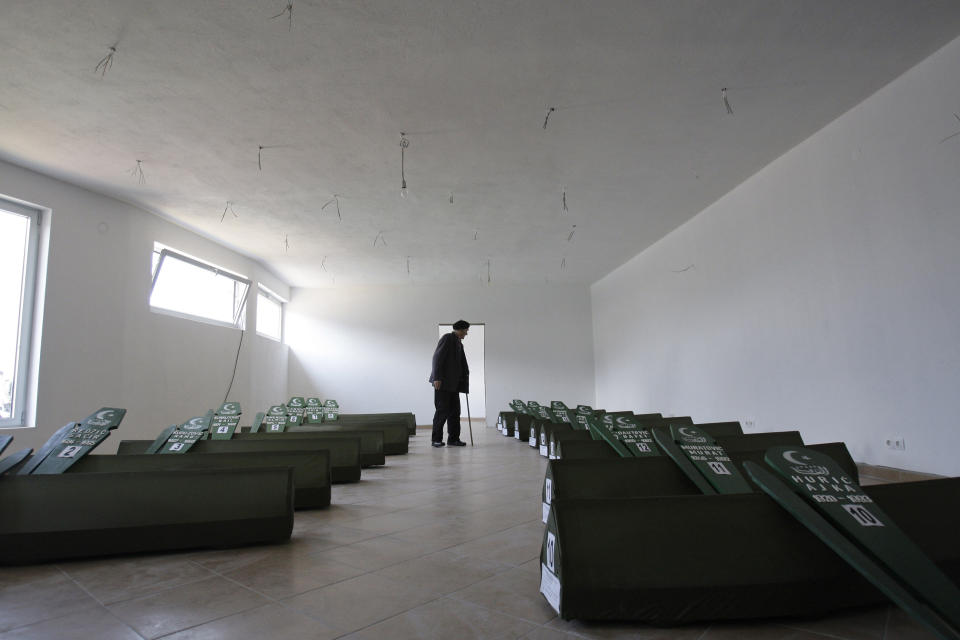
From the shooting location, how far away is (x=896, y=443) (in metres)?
3.83

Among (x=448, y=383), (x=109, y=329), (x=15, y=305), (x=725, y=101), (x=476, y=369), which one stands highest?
(x=725, y=101)

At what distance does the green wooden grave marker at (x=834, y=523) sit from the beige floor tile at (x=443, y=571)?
830 millimetres

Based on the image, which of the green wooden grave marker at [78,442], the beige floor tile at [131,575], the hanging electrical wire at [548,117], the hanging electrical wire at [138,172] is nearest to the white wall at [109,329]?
the hanging electrical wire at [138,172]

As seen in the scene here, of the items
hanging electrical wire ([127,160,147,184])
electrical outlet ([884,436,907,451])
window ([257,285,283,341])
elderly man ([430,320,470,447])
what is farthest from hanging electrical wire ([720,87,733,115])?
window ([257,285,283,341])

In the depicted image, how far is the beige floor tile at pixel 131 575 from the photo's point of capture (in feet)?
4.99

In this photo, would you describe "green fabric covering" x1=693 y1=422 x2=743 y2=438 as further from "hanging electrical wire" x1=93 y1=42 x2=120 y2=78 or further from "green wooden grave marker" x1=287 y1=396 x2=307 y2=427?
"hanging electrical wire" x1=93 y1=42 x2=120 y2=78

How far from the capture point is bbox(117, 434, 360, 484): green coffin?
305 centimetres

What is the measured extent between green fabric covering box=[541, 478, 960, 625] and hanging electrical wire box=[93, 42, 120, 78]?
3.88m

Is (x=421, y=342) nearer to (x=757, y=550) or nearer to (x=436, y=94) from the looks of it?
(x=436, y=94)

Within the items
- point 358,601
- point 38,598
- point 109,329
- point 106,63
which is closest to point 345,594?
point 358,601

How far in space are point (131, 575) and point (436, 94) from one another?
3.44 meters

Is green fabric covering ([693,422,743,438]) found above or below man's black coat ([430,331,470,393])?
below

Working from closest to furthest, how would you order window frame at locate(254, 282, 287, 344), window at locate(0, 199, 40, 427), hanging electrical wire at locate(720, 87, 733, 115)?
1. hanging electrical wire at locate(720, 87, 733, 115)
2. window at locate(0, 199, 40, 427)
3. window frame at locate(254, 282, 287, 344)

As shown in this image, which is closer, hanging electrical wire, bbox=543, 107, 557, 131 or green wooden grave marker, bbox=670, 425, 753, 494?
green wooden grave marker, bbox=670, 425, 753, 494
